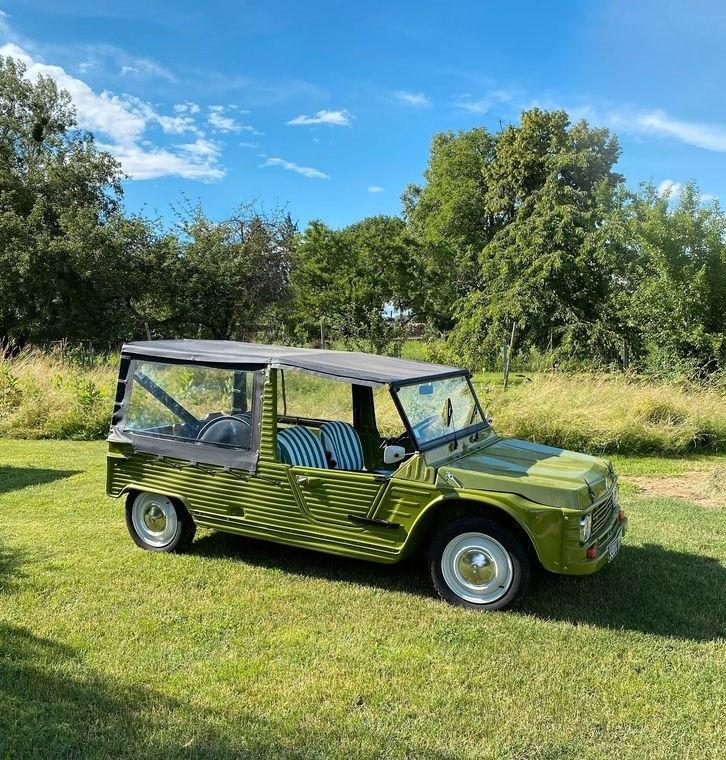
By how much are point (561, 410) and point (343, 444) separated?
608 centimetres

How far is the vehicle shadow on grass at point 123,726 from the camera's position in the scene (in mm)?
2793

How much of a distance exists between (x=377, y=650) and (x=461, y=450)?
1625 millimetres

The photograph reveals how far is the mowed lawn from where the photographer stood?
2.92 metres

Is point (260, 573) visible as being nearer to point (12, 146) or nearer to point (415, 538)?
point (415, 538)

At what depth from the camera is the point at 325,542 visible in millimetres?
4543

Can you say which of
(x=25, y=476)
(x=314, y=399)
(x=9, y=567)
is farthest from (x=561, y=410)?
(x=9, y=567)

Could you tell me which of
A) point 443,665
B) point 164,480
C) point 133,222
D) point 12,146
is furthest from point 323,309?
point 443,665

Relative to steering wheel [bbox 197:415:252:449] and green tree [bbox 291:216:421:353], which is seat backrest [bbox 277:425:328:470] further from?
green tree [bbox 291:216:421:353]

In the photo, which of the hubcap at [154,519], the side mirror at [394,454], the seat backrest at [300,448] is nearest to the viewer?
the side mirror at [394,454]

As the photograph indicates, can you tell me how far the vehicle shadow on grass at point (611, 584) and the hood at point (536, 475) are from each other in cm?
76

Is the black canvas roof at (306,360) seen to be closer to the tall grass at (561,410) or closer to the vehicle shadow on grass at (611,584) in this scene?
the vehicle shadow on grass at (611,584)

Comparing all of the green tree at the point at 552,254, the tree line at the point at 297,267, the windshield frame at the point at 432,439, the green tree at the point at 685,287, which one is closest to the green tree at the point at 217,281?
the tree line at the point at 297,267

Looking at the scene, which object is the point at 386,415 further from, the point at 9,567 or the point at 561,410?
the point at 561,410

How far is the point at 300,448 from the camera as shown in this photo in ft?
15.8
